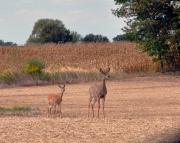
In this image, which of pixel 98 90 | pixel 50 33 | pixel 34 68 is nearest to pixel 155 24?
pixel 34 68

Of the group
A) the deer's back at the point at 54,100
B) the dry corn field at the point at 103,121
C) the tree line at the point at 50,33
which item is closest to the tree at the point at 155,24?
the dry corn field at the point at 103,121

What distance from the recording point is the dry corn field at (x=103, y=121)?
22.6 m

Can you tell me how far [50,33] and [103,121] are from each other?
372 ft

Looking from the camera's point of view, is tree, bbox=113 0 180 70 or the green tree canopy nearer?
tree, bbox=113 0 180 70

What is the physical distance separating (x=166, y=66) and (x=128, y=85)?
16327 mm

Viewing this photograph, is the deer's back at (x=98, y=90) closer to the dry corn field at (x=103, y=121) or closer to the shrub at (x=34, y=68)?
the dry corn field at (x=103, y=121)

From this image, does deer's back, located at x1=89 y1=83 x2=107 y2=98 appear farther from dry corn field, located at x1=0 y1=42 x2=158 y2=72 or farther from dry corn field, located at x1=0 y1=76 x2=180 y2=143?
dry corn field, located at x1=0 y1=42 x2=158 y2=72

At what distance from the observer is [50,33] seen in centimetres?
14025

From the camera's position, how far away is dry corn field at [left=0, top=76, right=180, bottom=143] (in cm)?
2262

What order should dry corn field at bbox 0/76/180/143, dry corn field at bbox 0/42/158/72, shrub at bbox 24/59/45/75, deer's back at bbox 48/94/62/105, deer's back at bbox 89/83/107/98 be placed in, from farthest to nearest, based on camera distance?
dry corn field at bbox 0/42/158/72
shrub at bbox 24/59/45/75
deer's back at bbox 48/94/62/105
deer's back at bbox 89/83/107/98
dry corn field at bbox 0/76/180/143

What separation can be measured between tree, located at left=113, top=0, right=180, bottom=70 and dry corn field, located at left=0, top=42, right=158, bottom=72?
129 inches

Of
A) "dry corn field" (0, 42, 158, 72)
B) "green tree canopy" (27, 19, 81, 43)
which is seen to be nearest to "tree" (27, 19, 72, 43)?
"green tree canopy" (27, 19, 81, 43)

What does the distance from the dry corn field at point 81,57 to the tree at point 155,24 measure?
10.8 ft

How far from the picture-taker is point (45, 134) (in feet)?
76.0
